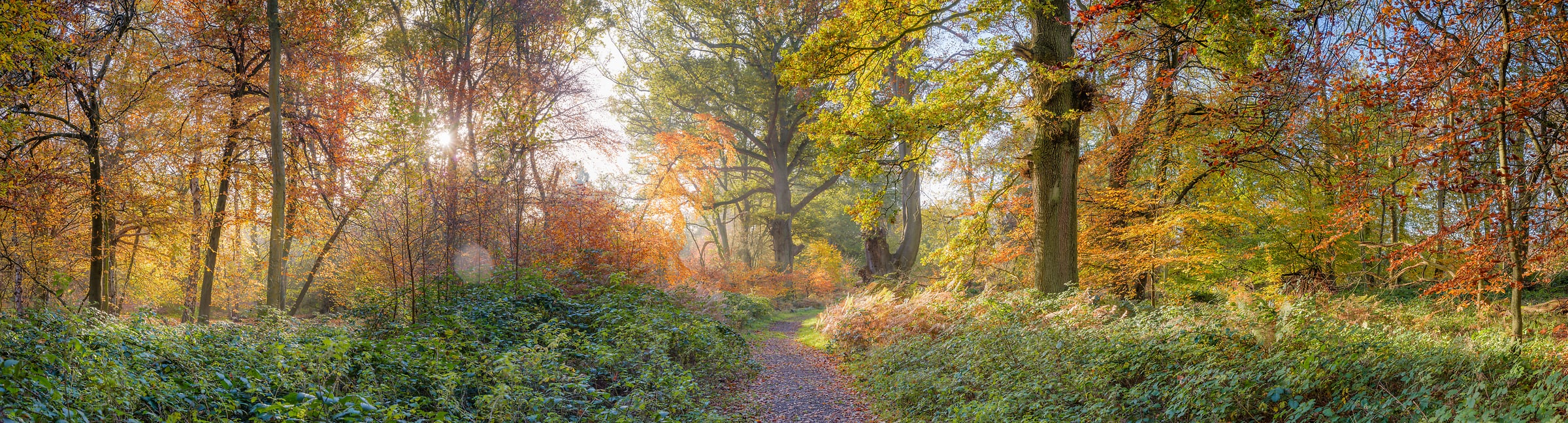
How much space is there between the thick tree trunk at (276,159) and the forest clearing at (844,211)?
2.0 inches

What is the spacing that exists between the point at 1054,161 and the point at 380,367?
7.98 m

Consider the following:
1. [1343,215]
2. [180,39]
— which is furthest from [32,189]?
[1343,215]

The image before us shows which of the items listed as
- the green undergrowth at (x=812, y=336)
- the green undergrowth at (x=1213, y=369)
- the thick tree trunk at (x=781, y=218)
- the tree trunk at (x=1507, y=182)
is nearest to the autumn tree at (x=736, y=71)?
the thick tree trunk at (x=781, y=218)

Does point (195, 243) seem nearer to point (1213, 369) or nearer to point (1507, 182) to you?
point (1213, 369)

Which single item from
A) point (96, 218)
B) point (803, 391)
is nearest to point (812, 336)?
point (803, 391)

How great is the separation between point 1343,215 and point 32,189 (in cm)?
1560

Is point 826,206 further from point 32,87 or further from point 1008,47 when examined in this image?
point 32,87

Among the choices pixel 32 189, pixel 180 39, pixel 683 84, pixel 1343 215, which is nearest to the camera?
pixel 1343 215

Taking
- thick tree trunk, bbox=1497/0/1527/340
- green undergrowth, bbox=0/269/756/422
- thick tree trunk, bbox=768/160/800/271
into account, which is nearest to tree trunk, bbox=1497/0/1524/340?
thick tree trunk, bbox=1497/0/1527/340

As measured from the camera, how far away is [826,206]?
29.7 m

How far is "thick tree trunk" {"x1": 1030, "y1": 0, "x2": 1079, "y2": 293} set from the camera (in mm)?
8617

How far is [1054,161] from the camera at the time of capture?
29.6 feet

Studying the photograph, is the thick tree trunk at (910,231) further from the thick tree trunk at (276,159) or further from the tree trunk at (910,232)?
the thick tree trunk at (276,159)

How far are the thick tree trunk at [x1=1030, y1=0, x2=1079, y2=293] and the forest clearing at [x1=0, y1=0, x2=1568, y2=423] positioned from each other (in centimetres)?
5
